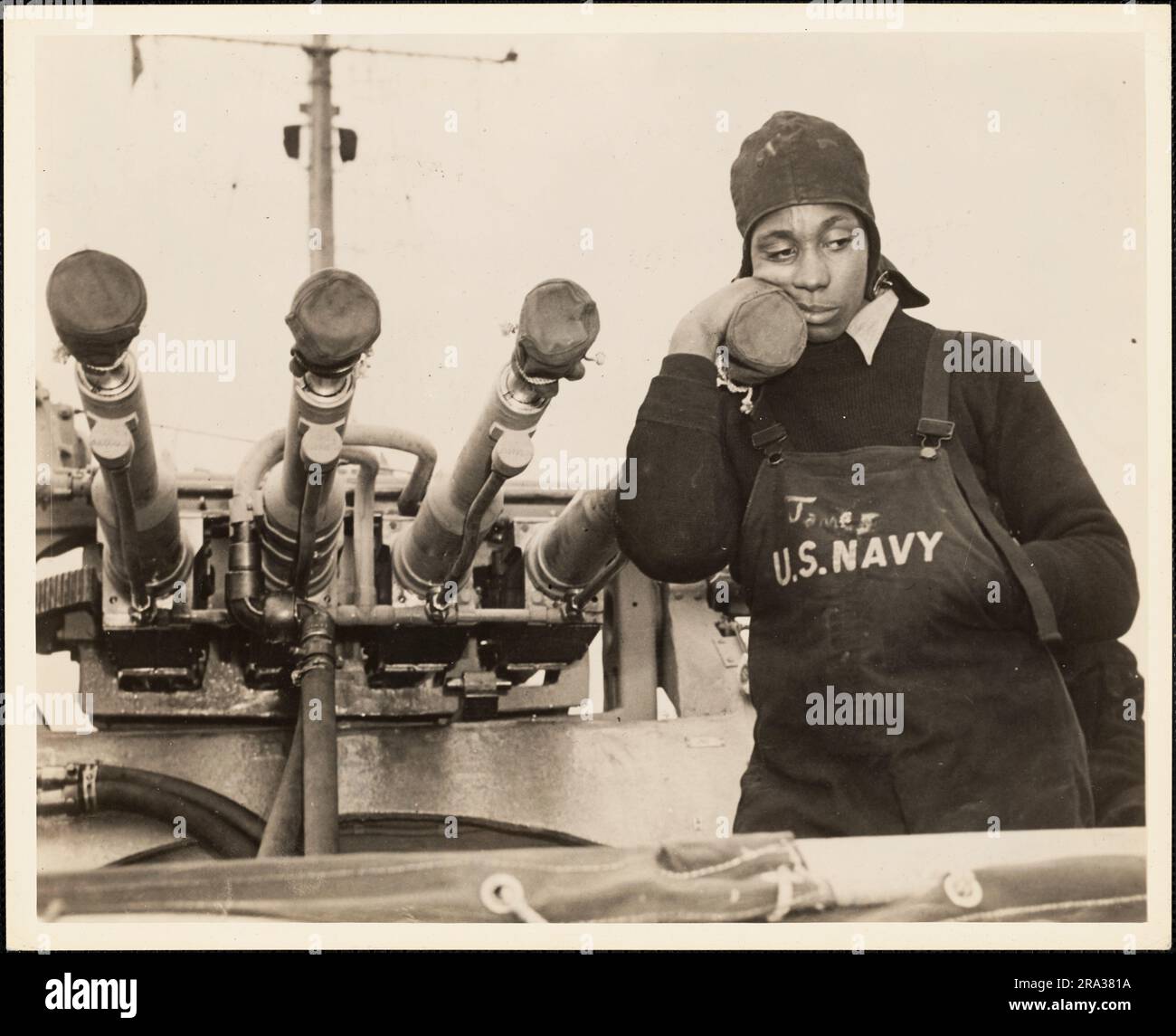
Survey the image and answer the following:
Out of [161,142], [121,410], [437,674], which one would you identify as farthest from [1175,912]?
[161,142]

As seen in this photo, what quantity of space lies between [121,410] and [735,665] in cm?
184

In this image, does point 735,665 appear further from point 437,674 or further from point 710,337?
point 710,337

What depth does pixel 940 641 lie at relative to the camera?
423 centimetres

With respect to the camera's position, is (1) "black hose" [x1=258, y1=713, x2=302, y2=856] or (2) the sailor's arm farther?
(1) "black hose" [x1=258, y1=713, x2=302, y2=856]

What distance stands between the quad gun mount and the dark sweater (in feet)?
0.86

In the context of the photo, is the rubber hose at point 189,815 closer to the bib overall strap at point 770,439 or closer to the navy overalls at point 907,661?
the navy overalls at point 907,661

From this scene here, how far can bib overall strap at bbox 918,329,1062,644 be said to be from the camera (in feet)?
13.8

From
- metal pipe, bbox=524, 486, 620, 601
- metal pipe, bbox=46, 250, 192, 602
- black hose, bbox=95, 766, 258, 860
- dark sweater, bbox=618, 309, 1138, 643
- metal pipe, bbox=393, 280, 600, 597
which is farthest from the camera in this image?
black hose, bbox=95, 766, 258, 860

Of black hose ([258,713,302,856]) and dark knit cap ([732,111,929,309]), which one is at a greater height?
dark knit cap ([732,111,929,309])

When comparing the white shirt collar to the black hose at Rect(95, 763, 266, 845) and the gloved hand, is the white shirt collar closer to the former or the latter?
the gloved hand

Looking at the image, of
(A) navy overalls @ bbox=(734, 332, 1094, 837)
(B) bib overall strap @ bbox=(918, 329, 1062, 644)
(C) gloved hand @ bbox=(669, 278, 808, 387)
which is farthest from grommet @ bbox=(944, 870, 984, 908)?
(C) gloved hand @ bbox=(669, 278, 808, 387)

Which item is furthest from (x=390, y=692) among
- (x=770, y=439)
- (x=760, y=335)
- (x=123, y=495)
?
(x=760, y=335)

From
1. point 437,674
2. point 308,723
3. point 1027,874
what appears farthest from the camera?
point 437,674

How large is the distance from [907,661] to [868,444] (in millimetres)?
441
